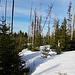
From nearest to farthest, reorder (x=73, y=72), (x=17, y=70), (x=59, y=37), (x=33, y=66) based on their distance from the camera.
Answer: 1. (x=73, y=72)
2. (x=17, y=70)
3. (x=33, y=66)
4. (x=59, y=37)

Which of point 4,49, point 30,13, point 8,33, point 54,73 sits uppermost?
point 30,13

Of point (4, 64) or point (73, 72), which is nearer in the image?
point (73, 72)

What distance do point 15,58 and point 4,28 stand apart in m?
2.21

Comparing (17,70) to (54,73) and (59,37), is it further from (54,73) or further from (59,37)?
(59,37)

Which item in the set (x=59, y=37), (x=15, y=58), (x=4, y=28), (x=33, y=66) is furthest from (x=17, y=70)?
(x=59, y=37)

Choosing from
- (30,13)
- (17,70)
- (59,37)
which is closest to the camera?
(17,70)

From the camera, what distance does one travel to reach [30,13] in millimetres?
40781

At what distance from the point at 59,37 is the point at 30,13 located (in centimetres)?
1360

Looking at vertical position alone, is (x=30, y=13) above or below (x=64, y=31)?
above

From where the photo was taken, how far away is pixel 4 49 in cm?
1441

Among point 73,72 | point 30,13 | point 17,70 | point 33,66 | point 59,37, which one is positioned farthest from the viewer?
point 30,13

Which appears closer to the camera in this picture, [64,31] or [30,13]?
[64,31]

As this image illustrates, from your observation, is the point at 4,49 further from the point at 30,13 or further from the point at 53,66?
the point at 30,13

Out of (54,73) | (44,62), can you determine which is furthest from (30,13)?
(54,73)
